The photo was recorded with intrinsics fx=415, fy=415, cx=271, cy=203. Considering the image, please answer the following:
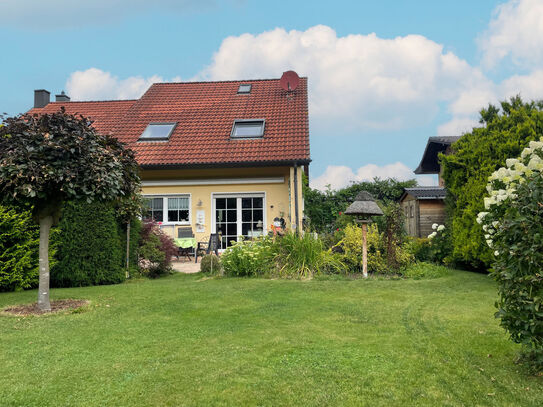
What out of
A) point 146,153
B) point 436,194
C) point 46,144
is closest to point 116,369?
point 46,144

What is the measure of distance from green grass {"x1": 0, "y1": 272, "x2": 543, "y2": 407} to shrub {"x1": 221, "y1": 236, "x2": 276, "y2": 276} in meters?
2.35

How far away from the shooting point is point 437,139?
765 inches

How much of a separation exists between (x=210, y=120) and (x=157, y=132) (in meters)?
1.99

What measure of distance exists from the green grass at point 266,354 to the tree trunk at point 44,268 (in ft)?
1.76

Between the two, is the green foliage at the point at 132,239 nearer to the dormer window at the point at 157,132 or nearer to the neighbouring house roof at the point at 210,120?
the neighbouring house roof at the point at 210,120

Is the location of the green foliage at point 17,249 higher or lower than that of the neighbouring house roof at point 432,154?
lower

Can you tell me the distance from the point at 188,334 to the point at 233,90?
48.1 ft

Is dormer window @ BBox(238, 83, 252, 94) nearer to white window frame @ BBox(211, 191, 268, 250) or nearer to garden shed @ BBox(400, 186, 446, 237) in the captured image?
white window frame @ BBox(211, 191, 268, 250)

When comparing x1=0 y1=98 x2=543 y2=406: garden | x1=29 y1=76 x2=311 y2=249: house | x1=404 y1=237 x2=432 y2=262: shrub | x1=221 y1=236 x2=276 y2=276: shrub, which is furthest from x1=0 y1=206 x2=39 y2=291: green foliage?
x1=404 y1=237 x2=432 y2=262: shrub

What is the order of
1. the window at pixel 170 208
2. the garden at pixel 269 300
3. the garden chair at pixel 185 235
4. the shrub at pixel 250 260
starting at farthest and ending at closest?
1. the window at pixel 170 208
2. the garden chair at pixel 185 235
3. the shrub at pixel 250 260
4. the garden at pixel 269 300

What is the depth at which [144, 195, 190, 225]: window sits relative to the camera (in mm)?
13938

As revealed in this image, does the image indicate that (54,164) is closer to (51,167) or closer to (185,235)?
(51,167)

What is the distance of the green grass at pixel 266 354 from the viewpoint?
2.95 meters

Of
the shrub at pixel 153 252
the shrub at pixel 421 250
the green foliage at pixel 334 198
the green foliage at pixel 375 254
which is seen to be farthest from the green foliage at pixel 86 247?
the green foliage at pixel 334 198
